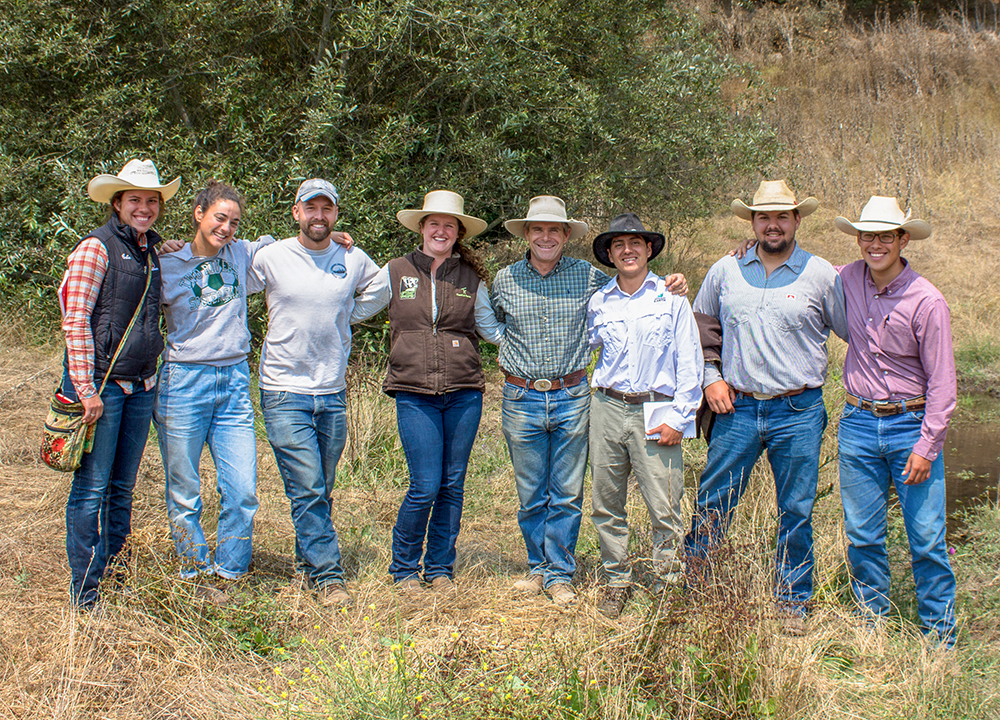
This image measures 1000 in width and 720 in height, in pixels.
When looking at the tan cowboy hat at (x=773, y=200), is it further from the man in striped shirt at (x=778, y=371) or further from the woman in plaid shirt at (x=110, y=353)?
the woman in plaid shirt at (x=110, y=353)

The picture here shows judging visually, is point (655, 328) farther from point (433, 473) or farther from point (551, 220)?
point (433, 473)

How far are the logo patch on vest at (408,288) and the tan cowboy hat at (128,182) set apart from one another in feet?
3.96

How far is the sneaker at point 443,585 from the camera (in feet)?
14.5

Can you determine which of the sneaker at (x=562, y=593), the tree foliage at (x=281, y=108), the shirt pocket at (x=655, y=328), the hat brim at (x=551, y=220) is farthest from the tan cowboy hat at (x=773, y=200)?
the tree foliage at (x=281, y=108)

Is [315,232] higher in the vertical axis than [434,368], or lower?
higher

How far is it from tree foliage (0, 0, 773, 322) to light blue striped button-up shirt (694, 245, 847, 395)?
15.5 ft

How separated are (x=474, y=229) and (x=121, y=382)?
6.51ft

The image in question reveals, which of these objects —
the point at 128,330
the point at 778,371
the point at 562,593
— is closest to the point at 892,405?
the point at 778,371

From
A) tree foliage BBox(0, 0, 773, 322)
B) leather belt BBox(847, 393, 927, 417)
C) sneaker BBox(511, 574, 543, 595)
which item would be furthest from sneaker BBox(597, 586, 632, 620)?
tree foliage BBox(0, 0, 773, 322)

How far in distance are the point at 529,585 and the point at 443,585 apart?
0.47m

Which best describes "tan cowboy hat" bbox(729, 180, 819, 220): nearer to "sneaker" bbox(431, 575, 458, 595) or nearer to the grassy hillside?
the grassy hillside

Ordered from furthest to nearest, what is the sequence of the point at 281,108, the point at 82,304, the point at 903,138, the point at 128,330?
the point at 903,138
the point at 281,108
the point at 128,330
the point at 82,304

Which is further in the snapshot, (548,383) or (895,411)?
(548,383)

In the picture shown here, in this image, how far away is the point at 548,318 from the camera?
4.35 m
